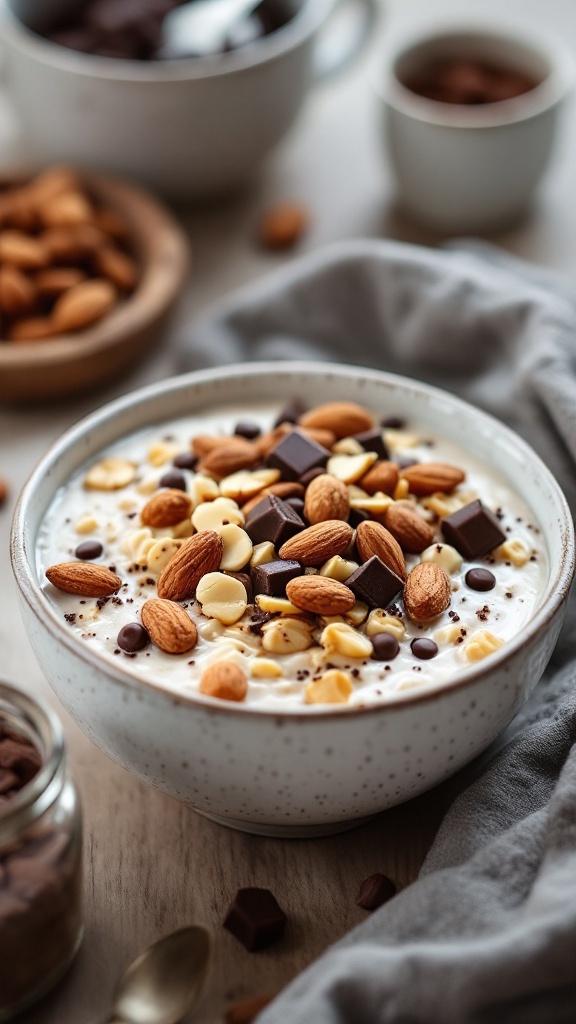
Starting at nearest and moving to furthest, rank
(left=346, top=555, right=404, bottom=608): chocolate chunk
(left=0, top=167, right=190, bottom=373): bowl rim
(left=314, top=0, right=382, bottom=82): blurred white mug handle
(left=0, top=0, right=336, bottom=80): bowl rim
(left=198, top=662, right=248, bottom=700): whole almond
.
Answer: (left=198, top=662, right=248, bottom=700): whole almond → (left=346, top=555, right=404, bottom=608): chocolate chunk → (left=0, top=167, right=190, bottom=373): bowl rim → (left=0, top=0, right=336, bottom=80): bowl rim → (left=314, top=0, right=382, bottom=82): blurred white mug handle

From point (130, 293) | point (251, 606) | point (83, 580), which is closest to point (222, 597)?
point (251, 606)

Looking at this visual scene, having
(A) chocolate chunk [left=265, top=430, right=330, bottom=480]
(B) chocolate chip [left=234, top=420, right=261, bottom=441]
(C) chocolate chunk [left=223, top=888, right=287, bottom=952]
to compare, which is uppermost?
(A) chocolate chunk [left=265, top=430, right=330, bottom=480]

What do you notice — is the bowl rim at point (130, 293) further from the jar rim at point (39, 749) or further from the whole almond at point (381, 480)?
the jar rim at point (39, 749)

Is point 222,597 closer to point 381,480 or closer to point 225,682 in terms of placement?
point 225,682

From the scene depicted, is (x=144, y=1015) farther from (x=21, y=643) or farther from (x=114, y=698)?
(x=21, y=643)

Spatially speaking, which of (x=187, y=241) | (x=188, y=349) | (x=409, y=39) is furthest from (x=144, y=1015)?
(x=409, y=39)

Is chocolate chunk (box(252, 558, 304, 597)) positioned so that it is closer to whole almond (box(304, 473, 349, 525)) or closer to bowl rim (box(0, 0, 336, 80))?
whole almond (box(304, 473, 349, 525))

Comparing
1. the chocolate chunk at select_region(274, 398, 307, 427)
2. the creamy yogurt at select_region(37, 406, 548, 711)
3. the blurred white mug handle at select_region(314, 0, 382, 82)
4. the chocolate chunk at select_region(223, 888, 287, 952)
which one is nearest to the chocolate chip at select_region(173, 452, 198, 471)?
the creamy yogurt at select_region(37, 406, 548, 711)
